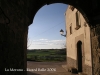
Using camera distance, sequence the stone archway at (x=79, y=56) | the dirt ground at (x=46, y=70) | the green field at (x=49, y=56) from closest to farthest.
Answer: the stone archway at (x=79, y=56), the dirt ground at (x=46, y=70), the green field at (x=49, y=56)

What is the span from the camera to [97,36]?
20.0 ft

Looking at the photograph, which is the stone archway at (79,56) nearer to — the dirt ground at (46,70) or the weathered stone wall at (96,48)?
the dirt ground at (46,70)

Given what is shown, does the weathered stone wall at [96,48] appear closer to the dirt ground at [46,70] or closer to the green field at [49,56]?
the dirt ground at [46,70]

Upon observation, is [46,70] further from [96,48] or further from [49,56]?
[49,56]

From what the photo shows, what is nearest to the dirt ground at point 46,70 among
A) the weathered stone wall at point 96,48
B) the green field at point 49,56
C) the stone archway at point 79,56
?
the stone archway at point 79,56

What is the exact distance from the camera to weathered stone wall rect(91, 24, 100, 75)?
610 centimetres

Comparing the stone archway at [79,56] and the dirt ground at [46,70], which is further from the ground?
the stone archway at [79,56]

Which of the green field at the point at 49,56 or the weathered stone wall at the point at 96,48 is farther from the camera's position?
the green field at the point at 49,56

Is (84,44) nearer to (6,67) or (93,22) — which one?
(93,22)

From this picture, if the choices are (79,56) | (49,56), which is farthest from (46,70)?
(49,56)

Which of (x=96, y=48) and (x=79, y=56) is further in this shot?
(x=79, y=56)

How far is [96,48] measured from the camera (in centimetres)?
636

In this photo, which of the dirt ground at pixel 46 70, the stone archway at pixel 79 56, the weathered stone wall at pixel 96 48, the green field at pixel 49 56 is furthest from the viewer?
the green field at pixel 49 56

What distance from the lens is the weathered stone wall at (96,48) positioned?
6.10m
